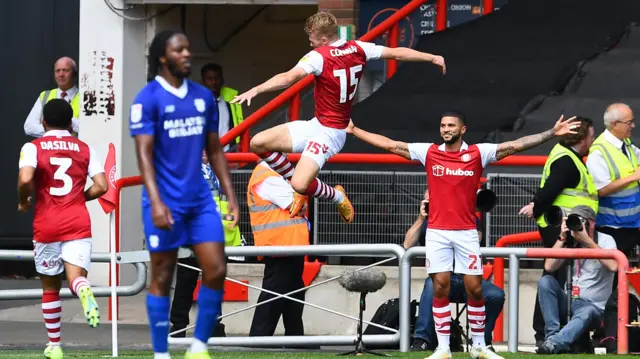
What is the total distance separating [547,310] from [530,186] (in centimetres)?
194

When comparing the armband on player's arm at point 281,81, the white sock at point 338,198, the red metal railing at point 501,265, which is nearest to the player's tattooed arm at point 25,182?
the armband on player's arm at point 281,81

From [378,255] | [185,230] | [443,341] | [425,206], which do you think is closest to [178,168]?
[185,230]

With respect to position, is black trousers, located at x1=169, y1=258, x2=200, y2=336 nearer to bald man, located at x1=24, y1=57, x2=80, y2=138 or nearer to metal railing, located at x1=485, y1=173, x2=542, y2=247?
bald man, located at x1=24, y1=57, x2=80, y2=138

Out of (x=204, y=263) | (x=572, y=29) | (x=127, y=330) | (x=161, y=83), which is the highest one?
(x=572, y=29)

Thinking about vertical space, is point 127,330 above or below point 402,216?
below

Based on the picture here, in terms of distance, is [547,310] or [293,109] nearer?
[547,310]

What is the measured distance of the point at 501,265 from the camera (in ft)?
45.9

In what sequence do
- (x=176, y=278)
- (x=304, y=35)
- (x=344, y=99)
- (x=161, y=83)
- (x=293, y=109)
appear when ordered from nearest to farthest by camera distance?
(x=161, y=83)
(x=344, y=99)
(x=176, y=278)
(x=293, y=109)
(x=304, y=35)

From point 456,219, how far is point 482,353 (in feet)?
3.34

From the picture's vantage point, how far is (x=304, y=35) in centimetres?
2006

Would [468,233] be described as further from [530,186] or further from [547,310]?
[530,186]

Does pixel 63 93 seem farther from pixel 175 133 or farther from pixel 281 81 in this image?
pixel 175 133

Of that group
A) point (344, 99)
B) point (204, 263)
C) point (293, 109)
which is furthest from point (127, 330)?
point (204, 263)

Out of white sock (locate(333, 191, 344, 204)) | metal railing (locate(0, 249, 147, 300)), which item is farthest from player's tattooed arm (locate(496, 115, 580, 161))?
metal railing (locate(0, 249, 147, 300))
